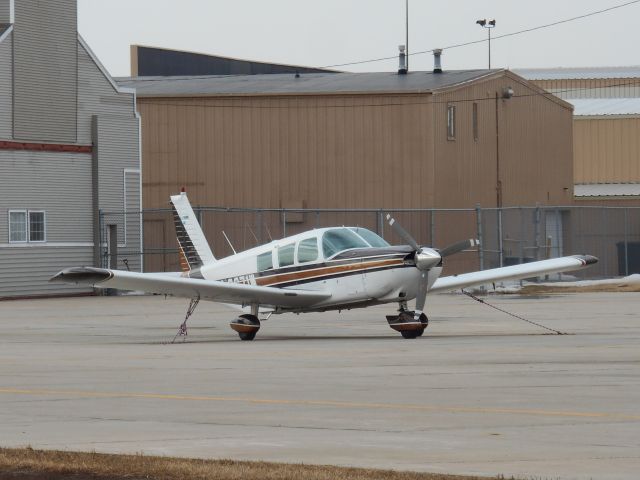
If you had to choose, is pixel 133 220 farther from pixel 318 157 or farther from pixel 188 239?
pixel 188 239

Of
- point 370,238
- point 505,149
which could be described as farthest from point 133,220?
point 370,238

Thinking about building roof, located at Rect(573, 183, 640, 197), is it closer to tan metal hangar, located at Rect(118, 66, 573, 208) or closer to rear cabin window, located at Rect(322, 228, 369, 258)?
tan metal hangar, located at Rect(118, 66, 573, 208)

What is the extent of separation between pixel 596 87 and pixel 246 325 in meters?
75.4

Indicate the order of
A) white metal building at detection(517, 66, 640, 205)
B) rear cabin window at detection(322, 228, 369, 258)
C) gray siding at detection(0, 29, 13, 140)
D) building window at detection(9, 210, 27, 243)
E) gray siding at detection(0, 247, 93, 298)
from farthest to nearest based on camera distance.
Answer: white metal building at detection(517, 66, 640, 205), building window at detection(9, 210, 27, 243), gray siding at detection(0, 247, 93, 298), gray siding at detection(0, 29, 13, 140), rear cabin window at detection(322, 228, 369, 258)

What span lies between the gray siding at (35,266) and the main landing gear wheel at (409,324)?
22558 mm

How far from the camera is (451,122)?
53.4 metres

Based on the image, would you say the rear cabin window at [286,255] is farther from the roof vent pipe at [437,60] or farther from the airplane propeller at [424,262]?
the roof vent pipe at [437,60]

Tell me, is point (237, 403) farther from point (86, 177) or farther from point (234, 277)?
point (86, 177)

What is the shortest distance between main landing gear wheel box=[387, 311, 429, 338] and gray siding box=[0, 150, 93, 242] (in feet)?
74.3

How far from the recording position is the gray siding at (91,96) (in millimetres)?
49406

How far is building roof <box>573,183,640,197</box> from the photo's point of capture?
75.4m

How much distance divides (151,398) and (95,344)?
10813mm

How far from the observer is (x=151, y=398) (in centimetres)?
1600

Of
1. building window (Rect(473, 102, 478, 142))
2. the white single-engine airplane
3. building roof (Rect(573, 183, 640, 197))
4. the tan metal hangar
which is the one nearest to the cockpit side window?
the white single-engine airplane
